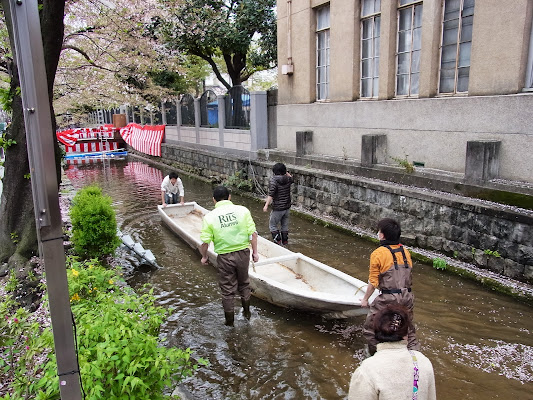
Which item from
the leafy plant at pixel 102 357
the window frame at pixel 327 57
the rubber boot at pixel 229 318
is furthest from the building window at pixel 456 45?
the leafy plant at pixel 102 357

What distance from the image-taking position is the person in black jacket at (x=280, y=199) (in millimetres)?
8578

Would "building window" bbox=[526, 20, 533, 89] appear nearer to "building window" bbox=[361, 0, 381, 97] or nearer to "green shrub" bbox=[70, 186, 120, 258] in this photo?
"building window" bbox=[361, 0, 381, 97]

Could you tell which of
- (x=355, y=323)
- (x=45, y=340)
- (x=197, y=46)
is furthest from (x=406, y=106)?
(x=197, y=46)

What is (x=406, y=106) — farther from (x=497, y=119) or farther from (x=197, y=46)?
(x=197, y=46)

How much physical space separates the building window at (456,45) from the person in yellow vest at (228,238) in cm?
600

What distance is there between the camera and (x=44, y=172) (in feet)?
7.09

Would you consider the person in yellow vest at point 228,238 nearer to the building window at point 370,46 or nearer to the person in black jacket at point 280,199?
the person in black jacket at point 280,199

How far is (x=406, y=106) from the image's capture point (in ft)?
32.2

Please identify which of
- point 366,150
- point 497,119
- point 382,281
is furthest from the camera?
point 366,150

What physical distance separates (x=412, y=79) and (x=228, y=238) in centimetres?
679

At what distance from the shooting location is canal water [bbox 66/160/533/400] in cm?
466

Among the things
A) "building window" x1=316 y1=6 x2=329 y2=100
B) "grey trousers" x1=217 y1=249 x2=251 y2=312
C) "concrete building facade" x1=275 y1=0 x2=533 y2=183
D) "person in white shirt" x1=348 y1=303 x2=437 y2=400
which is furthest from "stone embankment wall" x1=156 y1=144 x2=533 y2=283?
"person in white shirt" x1=348 y1=303 x2=437 y2=400

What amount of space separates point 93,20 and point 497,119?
9.69 m

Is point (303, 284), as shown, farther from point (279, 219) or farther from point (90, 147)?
point (90, 147)
